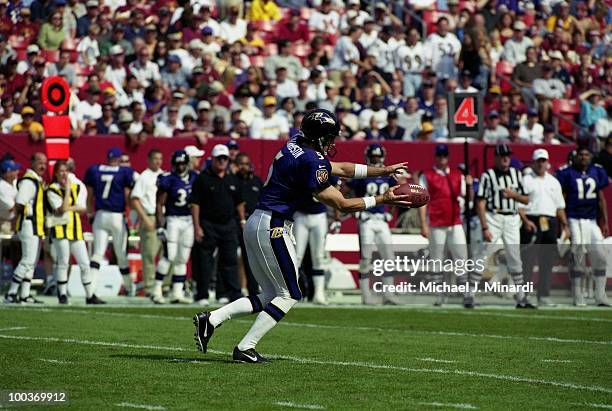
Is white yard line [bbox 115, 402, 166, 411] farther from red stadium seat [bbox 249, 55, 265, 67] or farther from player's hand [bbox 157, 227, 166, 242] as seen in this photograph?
red stadium seat [bbox 249, 55, 265, 67]

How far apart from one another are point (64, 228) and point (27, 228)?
47 cm

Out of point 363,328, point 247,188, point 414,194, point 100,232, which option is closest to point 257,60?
point 247,188

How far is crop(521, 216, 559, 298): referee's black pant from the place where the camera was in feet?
54.0

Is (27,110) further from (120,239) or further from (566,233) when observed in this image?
(566,233)

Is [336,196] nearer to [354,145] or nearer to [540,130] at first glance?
[354,145]

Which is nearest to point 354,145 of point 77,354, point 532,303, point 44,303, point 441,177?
point 441,177

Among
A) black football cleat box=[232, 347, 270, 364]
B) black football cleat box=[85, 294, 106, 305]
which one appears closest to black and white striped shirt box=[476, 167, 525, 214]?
black football cleat box=[85, 294, 106, 305]

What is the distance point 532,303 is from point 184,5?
989 centimetres

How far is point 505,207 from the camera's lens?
16.4 metres

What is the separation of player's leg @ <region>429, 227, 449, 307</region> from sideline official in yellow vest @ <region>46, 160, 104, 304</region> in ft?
14.5

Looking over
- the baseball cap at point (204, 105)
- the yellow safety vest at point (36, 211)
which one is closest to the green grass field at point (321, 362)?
the yellow safety vest at point (36, 211)

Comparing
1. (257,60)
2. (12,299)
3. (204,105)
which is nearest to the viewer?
(12,299)

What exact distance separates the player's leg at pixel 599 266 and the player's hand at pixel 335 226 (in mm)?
3705

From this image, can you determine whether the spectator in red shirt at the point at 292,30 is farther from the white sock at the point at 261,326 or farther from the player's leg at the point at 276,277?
the white sock at the point at 261,326
